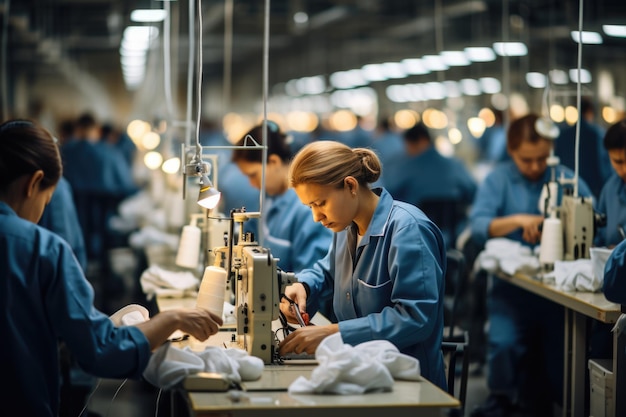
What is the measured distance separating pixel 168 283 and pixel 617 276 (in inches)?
86.8

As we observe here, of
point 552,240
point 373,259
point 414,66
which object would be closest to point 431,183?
point 552,240

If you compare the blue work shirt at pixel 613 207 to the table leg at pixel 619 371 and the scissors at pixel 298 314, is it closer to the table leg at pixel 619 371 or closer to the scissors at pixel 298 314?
the table leg at pixel 619 371

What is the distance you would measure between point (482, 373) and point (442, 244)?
3152 millimetres

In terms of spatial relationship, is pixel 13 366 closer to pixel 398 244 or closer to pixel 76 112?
pixel 398 244

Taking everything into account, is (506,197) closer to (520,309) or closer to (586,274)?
(520,309)

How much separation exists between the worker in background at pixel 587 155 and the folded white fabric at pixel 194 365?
3233mm

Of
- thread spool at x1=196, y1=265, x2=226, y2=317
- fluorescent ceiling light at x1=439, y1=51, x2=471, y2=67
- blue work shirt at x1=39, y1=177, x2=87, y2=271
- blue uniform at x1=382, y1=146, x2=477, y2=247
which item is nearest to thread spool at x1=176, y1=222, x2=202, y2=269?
blue work shirt at x1=39, y1=177, x2=87, y2=271

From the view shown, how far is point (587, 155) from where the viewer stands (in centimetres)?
600

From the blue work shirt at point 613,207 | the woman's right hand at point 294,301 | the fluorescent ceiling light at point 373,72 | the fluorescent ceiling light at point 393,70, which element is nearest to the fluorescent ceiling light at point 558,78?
the blue work shirt at point 613,207

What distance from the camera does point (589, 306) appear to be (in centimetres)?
390

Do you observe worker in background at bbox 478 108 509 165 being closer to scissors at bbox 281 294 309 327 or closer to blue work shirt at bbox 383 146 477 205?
blue work shirt at bbox 383 146 477 205

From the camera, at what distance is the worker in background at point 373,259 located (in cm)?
284

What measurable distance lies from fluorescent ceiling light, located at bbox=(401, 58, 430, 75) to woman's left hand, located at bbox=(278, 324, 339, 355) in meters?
13.8

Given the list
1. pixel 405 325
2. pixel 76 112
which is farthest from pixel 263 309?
pixel 76 112
